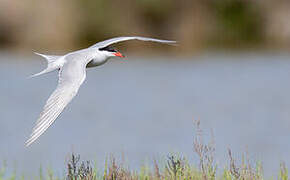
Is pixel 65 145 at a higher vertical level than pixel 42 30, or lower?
lower

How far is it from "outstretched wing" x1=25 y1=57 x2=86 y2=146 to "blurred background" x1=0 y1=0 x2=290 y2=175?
0.88m

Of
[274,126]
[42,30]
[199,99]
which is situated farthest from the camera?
[42,30]

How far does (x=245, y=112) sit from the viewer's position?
17172 mm

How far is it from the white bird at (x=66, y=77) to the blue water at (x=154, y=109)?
3665 mm

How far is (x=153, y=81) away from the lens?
22.2m

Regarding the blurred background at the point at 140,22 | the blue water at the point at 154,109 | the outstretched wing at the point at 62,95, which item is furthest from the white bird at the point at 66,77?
the blurred background at the point at 140,22

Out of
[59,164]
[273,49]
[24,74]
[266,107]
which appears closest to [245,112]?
[266,107]

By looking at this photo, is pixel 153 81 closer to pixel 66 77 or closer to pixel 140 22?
pixel 140 22

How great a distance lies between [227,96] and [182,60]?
646cm

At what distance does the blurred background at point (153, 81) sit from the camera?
13.7m

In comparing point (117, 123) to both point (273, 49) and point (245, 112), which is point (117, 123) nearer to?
point (245, 112)

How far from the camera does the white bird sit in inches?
195

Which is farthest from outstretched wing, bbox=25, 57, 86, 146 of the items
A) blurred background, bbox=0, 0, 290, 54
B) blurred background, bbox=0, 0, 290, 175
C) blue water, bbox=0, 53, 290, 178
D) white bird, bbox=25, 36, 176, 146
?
blurred background, bbox=0, 0, 290, 54

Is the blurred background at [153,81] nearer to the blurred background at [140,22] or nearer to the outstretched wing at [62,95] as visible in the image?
the blurred background at [140,22]
